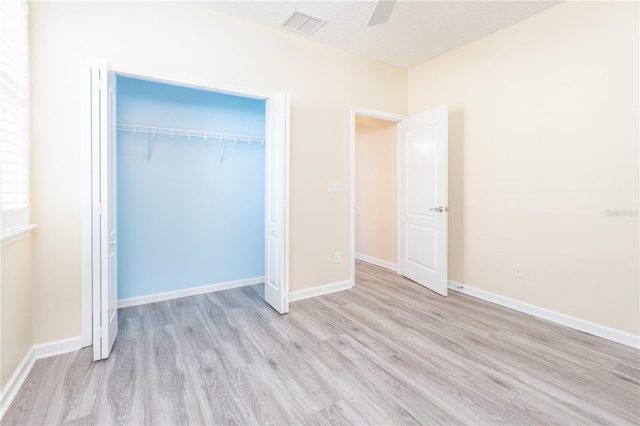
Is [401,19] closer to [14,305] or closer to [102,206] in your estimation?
[102,206]

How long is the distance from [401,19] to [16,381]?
4.00 metres

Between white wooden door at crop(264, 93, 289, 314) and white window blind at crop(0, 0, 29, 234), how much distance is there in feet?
5.92

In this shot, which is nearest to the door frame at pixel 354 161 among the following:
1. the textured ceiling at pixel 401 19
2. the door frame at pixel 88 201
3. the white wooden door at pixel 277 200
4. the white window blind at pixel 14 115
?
the textured ceiling at pixel 401 19

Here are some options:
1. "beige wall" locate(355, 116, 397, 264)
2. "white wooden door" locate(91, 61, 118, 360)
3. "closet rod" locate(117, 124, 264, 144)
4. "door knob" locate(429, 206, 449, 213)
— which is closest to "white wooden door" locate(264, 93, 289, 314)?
"closet rod" locate(117, 124, 264, 144)

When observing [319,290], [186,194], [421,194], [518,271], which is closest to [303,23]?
[186,194]

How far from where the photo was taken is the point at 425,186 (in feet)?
12.1

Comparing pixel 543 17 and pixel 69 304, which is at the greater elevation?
pixel 543 17

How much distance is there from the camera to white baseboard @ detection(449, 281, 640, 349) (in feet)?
7.83

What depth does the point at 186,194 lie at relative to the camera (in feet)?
11.3

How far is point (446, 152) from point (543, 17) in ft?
4.68

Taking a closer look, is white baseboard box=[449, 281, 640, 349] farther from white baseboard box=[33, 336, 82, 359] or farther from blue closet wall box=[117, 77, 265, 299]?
white baseboard box=[33, 336, 82, 359]

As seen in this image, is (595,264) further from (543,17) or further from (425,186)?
(543,17)

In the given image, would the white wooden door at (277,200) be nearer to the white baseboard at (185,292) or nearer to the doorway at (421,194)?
the white baseboard at (185,292)

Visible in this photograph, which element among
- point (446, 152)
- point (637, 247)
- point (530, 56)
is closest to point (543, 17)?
point (530, 56)
